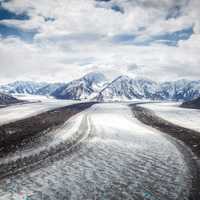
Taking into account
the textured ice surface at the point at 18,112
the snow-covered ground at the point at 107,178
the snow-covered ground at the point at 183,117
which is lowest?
the snow-covered ground at the point at 183,117

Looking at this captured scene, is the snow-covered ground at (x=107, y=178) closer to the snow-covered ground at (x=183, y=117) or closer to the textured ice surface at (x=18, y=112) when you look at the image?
the snow-covered ground at (x=183, y=117)

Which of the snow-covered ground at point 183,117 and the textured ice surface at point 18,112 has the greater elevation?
the textured ice surface at point 18,112

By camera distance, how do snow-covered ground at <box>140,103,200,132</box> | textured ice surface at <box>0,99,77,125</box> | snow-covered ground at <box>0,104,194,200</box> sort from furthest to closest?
textured ice surface at <box>0,99,77,125</box> → snow-covered ground at <box>140,103,200,132</box> → snow-covered ground at <box>0,104,194,200</box>

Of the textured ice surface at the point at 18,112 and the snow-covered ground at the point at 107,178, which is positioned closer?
the snow-covered ground at the point at 107,178

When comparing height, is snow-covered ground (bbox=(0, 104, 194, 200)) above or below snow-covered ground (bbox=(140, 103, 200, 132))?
above

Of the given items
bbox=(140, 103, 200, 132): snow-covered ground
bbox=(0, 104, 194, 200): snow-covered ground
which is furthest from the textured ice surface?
bbox=(140, 103, 200, 132): snow-covered ground

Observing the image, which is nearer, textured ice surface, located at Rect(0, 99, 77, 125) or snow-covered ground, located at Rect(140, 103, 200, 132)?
snow-covered ground, located at Rect(140, 103, 200, 132)

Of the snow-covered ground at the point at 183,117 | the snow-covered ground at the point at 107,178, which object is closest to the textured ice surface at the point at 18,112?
the snow-covered ground at the point at 107,178

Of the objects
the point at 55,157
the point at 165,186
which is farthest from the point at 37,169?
the point at 165,186

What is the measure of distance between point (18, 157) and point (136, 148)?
1000 centimetres

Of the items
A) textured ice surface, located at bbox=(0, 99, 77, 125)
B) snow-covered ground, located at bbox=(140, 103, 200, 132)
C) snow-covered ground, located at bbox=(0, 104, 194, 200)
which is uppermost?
snow-covered ground, located at bbox=(0, 104, 194, 200)

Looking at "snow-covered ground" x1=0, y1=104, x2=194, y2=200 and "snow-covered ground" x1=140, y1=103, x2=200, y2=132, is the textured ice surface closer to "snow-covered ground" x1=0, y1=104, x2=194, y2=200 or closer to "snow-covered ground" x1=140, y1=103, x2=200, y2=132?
"snow-covered ground" x1=0, y1=104, x2=194, y2=200

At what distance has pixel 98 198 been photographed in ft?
34.7

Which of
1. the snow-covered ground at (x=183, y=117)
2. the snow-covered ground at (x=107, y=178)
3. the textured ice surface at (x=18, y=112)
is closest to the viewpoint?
the snow-covered ground at (x=107, y=178)
